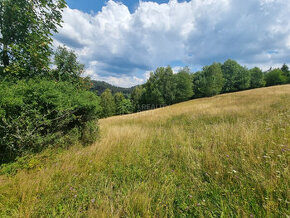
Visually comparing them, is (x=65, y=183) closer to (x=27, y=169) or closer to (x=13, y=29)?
(x=27, y=169)

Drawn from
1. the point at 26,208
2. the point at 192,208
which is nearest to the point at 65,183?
the point at 26,208

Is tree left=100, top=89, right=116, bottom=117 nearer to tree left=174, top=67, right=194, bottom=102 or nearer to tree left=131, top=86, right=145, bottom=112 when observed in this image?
tree left=131, top=86, right=145, bottom=112

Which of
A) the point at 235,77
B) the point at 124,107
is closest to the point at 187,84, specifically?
the point at 235,77

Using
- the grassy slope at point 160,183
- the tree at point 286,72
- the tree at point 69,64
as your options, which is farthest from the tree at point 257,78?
the tree at point 69,64

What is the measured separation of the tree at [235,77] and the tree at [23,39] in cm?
4562

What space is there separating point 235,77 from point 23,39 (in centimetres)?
4964

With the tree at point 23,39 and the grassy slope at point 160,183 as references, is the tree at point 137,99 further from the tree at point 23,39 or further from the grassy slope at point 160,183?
the grassy slope at point 160,183

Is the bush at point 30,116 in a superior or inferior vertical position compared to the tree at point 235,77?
inferior

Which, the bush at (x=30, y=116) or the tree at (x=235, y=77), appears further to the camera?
the tree at (x=235, y=77)

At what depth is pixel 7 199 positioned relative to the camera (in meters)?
1.77

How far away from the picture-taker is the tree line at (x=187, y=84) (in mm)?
30078

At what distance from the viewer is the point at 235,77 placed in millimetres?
35531

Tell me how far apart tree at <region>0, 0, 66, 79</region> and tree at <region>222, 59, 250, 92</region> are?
45621 millimetres

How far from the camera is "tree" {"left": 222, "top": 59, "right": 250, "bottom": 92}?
3488 centimetres
